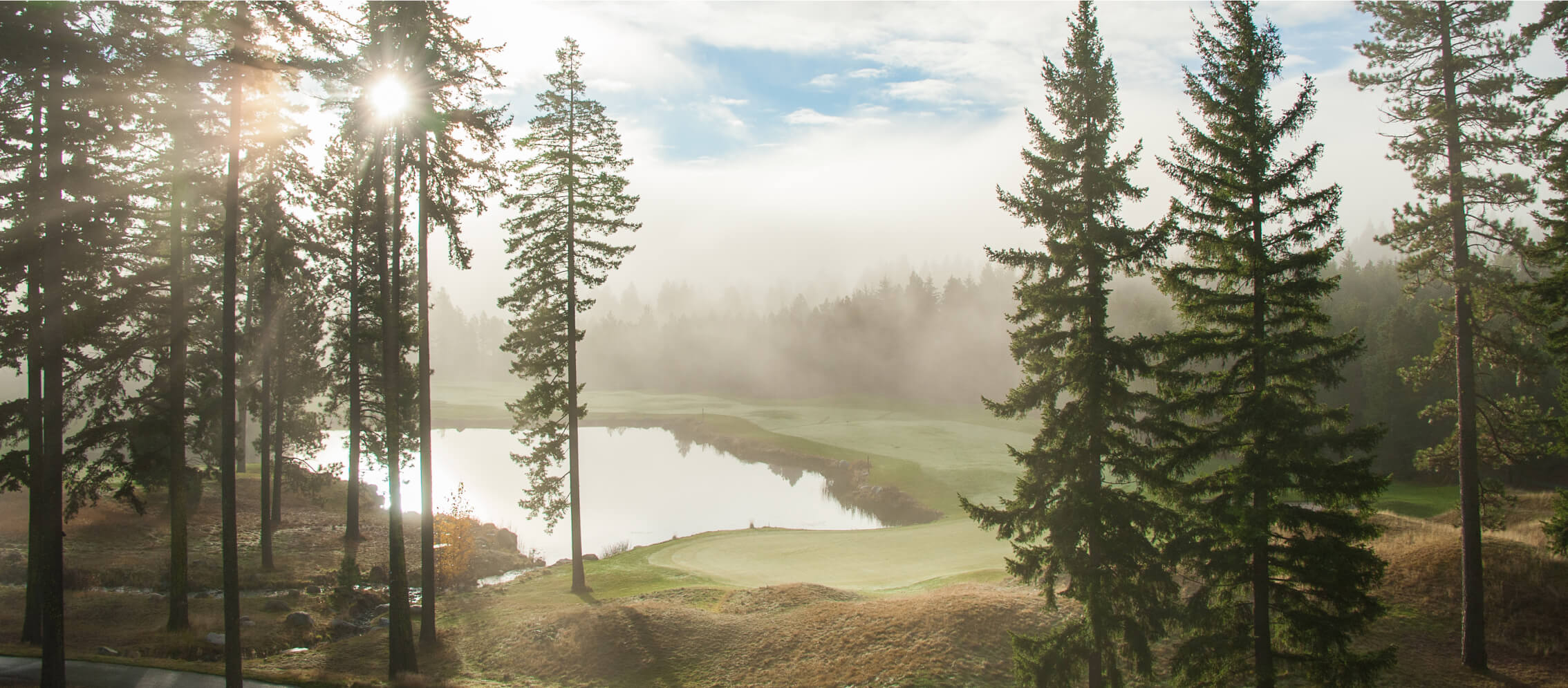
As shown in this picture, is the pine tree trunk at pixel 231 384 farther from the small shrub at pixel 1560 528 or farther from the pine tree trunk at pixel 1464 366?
the pine tree trunk at pixel 1464 366

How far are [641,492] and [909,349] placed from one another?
55329 millimetres

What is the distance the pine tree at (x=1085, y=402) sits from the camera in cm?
1209

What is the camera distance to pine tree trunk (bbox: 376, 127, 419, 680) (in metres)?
15.1

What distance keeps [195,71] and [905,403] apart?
77.4 m

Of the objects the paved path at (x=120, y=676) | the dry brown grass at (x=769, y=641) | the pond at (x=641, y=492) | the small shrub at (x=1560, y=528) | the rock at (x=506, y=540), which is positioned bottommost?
the pond at (x=641, y=492)

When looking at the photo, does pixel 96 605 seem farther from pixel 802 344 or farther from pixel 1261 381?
pixel 802 344

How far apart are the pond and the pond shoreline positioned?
38.3 inches

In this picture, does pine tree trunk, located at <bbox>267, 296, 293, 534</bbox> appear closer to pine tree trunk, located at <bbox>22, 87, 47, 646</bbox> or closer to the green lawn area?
pine tree trunk, located at <bbox>22, 87, 47, 646</bbox>

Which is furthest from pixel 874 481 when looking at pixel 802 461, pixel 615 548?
pixel 615 548

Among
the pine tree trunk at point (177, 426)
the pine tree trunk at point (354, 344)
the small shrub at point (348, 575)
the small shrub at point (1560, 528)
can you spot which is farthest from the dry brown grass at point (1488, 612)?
the pine tree trunk at point (354, 344)

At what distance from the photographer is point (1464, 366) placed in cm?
1530

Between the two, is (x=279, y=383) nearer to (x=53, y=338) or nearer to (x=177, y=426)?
(x=177, y=426)

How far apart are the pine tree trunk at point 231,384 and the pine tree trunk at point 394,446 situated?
2635 mm

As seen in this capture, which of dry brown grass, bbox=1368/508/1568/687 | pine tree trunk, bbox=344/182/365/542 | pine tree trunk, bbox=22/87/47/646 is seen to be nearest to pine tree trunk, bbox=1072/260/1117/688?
dry brown grass, bbox=1368/508/1568/687
